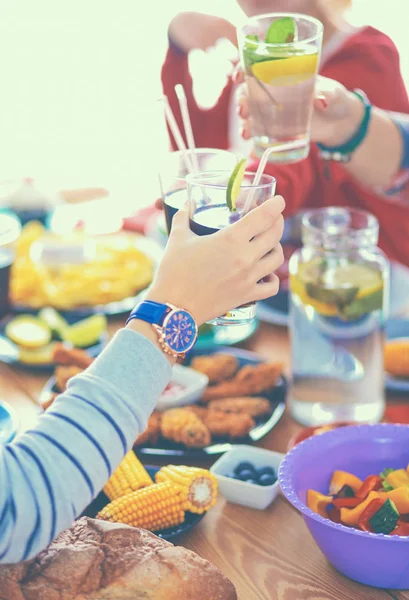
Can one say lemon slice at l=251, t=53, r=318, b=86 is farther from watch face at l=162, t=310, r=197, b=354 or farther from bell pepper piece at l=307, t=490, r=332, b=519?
bell pepper piece at l=307, t=490, r=332, b=519

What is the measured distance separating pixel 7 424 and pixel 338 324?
61 centimetres

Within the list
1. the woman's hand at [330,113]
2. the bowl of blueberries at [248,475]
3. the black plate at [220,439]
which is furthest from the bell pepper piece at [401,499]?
the woman's hand at [330,113]

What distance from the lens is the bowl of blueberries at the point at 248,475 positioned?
1187 millimetres

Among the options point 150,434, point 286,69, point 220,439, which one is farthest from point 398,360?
point 286,69

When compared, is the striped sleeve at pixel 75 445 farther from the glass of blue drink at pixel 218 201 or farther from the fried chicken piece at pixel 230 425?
the fried chicken piece at pixel 230 425

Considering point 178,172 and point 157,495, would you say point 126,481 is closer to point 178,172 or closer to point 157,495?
point 157,495

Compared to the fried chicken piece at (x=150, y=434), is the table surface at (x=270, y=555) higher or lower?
higher

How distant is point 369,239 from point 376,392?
278mm

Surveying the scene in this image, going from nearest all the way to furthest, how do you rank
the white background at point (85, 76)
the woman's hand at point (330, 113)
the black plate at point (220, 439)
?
the black plate at point (220, 439), the woman's hand at point (330, 113), the white background at point (85, 76)

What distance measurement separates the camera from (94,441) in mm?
831

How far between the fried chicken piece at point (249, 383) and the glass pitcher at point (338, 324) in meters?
0.04

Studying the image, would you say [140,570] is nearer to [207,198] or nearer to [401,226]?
[207,198]

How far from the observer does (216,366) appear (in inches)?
62.4

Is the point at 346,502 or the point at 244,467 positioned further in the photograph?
the point at 244,467
